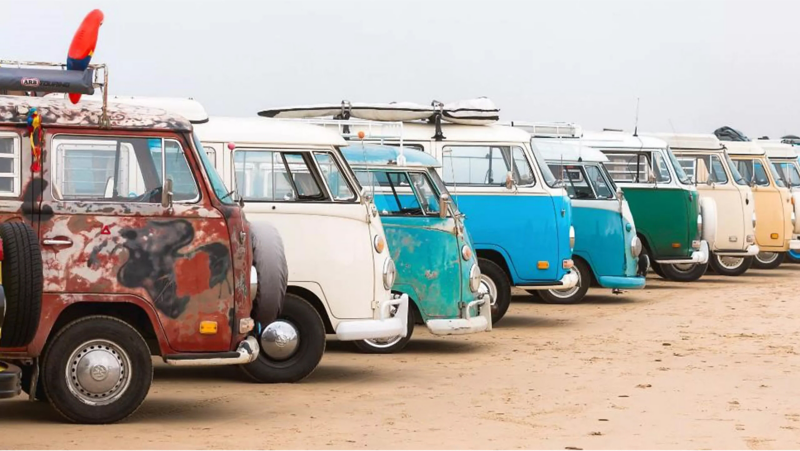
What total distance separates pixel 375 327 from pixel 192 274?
9.32 feet

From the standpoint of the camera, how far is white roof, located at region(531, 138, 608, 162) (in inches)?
821

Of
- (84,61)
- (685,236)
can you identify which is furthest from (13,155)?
(685,236)

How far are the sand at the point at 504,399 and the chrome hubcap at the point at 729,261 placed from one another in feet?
30.6

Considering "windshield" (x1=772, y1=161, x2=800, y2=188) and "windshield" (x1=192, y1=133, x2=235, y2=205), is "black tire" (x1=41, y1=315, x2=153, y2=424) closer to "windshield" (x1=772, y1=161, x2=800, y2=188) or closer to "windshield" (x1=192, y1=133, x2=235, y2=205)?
"windshield" (x1=192, y1=133, x2=235, y2=205)

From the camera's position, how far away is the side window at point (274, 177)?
12.7m

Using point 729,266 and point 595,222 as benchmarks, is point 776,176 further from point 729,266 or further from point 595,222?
point 595,222

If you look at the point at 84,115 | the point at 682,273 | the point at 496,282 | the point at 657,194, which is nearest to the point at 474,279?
the point at 496,282

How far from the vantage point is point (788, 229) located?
1084 inches

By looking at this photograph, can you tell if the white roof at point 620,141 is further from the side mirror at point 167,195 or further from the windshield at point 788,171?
the side mirror at point 167,195

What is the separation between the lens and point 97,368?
984 cm

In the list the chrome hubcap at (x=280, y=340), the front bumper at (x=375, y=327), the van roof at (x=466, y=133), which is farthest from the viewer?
the van roof at (x=466, y=133)

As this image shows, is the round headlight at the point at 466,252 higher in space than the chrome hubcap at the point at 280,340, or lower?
higher

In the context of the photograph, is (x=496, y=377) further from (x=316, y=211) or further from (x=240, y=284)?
(x=240, y=284)

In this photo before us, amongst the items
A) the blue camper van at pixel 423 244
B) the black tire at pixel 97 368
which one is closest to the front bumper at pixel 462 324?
the blue camper van at pixel 423 244
